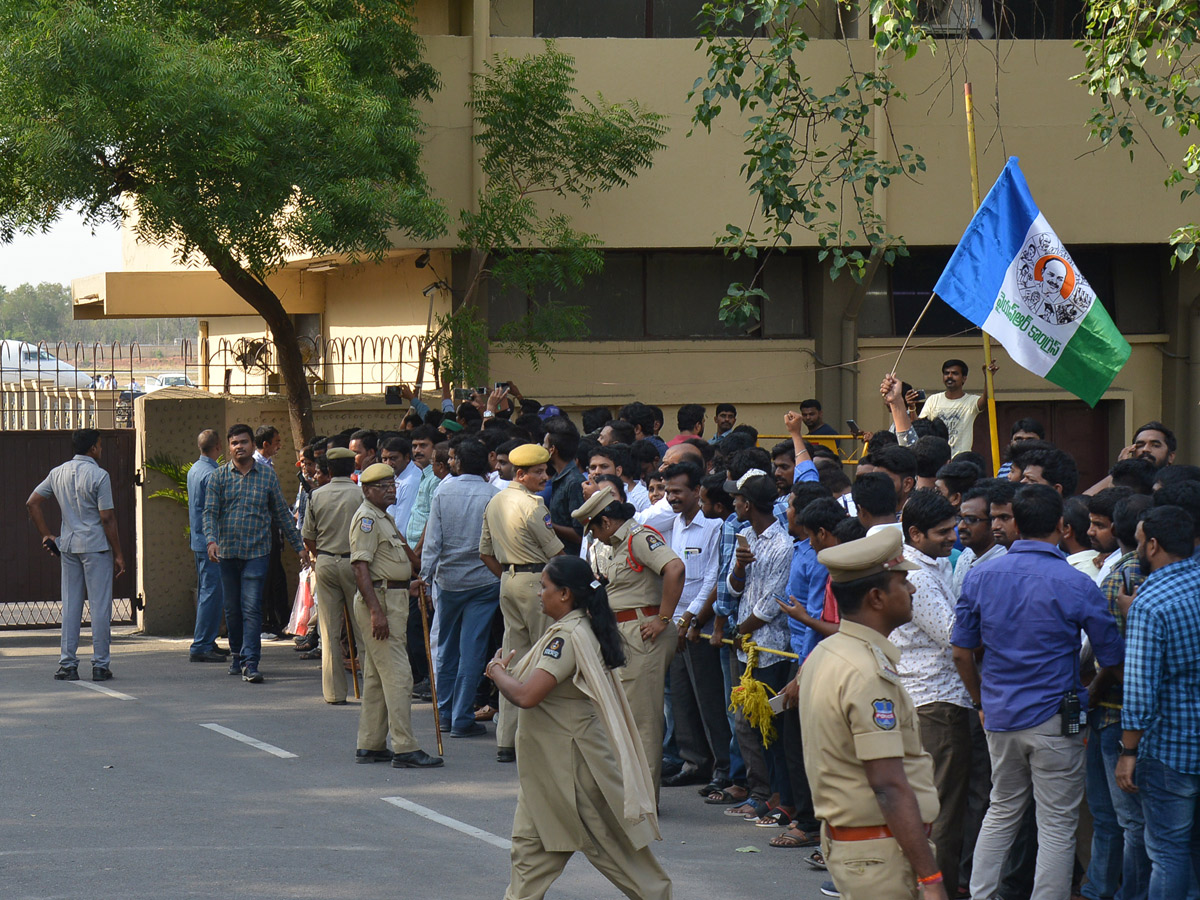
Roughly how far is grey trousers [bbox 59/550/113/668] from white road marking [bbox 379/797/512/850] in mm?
4842

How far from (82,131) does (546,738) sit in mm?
9533

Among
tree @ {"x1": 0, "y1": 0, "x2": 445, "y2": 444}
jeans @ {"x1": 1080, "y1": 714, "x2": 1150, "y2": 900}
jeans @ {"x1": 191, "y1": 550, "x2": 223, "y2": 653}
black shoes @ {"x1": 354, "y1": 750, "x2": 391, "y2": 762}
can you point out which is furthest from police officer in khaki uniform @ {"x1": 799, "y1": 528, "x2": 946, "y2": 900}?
tree @ {"x1": 0, "y1": 0, "x2": 445, "y2": 444}

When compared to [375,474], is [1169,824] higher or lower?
lower

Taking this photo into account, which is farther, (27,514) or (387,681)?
(27,514)

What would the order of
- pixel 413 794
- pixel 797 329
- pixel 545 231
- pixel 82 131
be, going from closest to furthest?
pixel 413 794
pixel 82 131
pixel 545 231
pixel 797 329

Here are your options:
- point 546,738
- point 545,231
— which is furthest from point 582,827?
point 545,231

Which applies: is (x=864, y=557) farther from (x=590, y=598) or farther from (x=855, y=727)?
(x=590, y=598)

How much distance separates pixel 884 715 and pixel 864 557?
1.52 ft

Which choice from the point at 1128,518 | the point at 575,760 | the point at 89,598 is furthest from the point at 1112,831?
the point at 89,598

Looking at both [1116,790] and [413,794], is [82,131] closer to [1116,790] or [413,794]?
[413,794]

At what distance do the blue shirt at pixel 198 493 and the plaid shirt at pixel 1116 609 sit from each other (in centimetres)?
895

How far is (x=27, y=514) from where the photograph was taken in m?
15.2

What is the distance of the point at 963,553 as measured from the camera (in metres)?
7.11

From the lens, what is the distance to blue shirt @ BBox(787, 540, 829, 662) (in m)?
7.08
